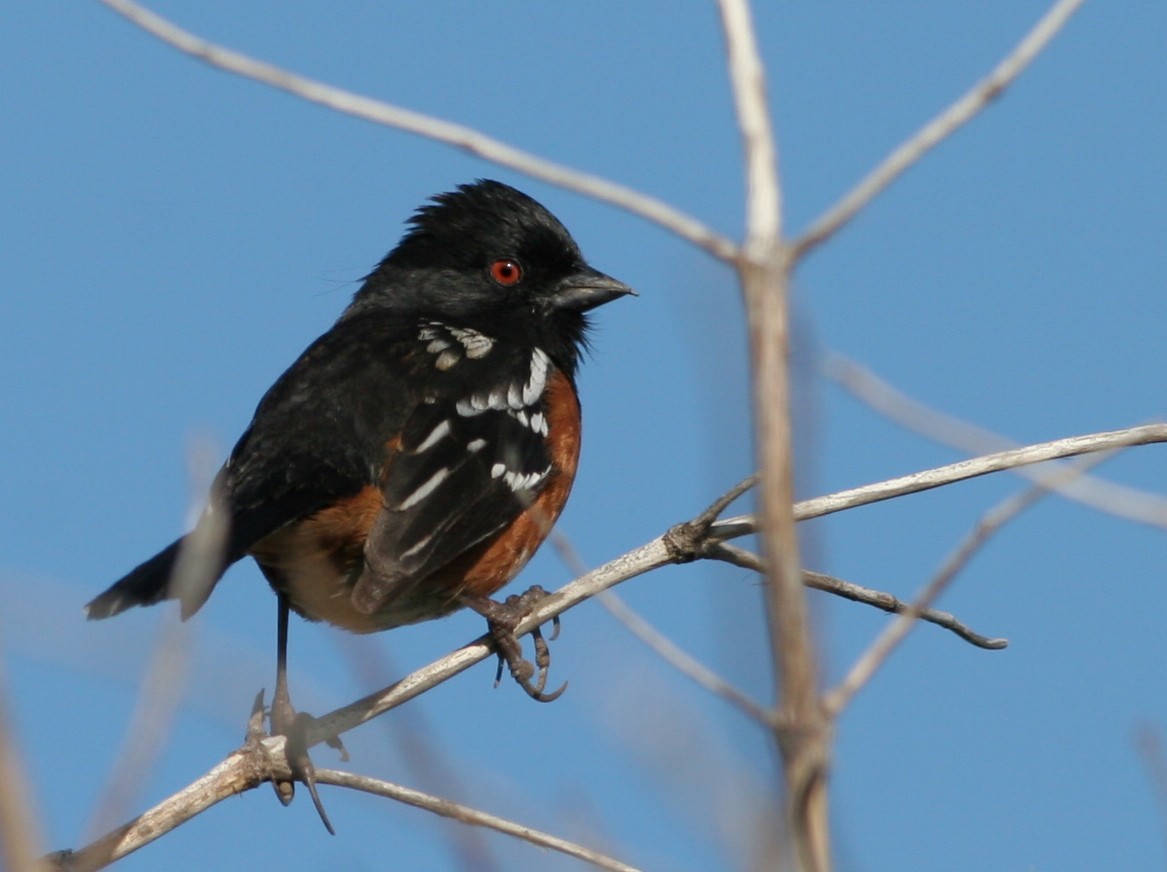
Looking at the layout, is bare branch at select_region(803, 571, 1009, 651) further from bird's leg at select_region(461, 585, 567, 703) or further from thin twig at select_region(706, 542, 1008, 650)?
bird's leg at select_region(461, 585, 567, 703)

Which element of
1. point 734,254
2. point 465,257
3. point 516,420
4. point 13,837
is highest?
point 465,257

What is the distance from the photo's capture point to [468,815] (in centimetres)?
123

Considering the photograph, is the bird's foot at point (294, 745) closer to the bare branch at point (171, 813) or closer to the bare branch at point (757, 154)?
the bare branch at point (171, 813)

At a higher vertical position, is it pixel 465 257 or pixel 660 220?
pixel 465 257

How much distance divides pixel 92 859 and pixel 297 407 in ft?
5.45

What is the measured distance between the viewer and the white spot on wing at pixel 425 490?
3.40 meters

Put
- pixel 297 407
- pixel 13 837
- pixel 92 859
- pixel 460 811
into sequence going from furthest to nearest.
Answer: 1. pixel 297 407
2. pixel 92 859
3. pixel 460 811
4. pixel 13 837

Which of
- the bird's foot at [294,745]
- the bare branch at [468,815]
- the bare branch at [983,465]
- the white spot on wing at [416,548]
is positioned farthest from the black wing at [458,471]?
the bare branch at [983,465]

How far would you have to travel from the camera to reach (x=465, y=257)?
4.41 metres

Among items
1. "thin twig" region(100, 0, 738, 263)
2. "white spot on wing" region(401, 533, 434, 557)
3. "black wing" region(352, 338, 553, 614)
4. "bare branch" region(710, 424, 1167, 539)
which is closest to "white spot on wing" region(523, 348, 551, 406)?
"black wing" region(352, 338, 553, 614)

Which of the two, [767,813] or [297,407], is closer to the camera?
[767,813]

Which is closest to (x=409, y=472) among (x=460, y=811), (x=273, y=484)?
(x=273, y=484)

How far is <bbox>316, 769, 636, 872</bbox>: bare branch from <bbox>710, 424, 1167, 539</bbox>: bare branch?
2.07ft

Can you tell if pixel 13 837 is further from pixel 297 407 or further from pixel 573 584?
pixel 297 407
